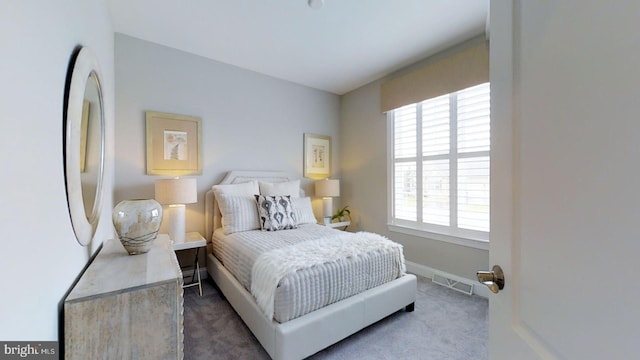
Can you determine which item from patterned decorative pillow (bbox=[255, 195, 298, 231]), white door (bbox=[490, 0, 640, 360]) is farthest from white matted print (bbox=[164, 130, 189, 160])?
white door (bbox=[490, 0, 640, 360])

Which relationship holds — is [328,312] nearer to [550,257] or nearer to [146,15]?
[550,257]

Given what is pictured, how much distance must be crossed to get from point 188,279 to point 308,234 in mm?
1596

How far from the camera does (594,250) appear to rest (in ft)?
1.31

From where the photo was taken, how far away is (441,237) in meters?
2.92

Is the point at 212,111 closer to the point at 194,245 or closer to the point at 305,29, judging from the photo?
the point at 305,29

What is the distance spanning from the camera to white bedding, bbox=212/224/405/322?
1.59m

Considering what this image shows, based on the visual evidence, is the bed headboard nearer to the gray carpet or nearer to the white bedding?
the white bedding

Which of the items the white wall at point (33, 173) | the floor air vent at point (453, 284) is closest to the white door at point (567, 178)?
the white wall at point (33, 173)

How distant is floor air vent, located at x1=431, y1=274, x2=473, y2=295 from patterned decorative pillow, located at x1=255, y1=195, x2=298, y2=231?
1.77 meters

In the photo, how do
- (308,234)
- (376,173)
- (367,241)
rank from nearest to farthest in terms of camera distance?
1. (367,241)
2. (308,234)
3. (376,173)

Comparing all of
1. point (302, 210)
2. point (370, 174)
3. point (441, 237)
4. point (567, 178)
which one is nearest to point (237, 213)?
point (302, 210)

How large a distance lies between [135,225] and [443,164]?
2921mm

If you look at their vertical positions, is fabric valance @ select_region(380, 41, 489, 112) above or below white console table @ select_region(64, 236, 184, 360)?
above

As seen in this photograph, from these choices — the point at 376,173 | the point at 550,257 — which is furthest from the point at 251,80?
the point at 550,257
